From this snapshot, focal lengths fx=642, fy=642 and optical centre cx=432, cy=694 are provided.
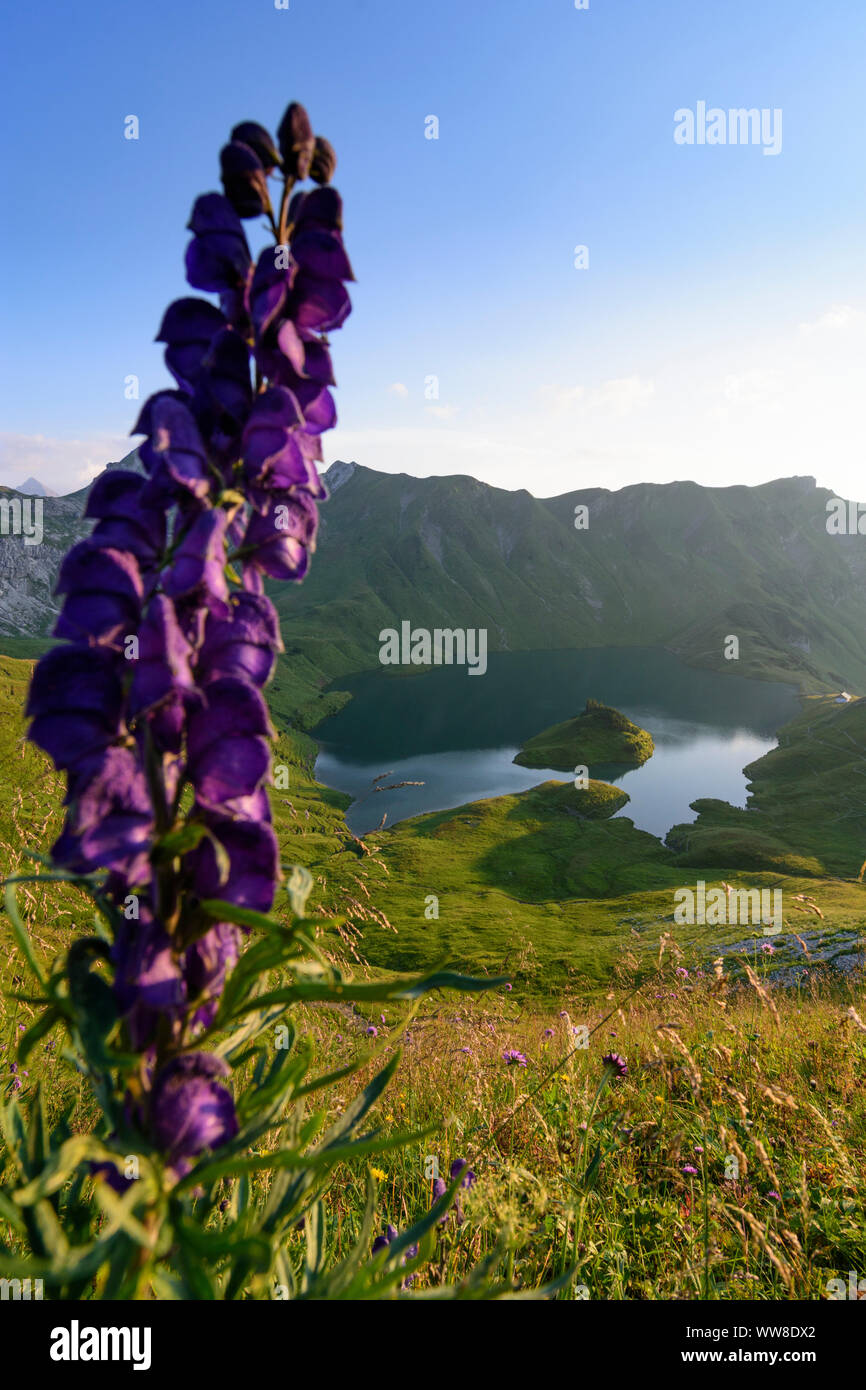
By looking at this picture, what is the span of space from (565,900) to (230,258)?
6042 cm

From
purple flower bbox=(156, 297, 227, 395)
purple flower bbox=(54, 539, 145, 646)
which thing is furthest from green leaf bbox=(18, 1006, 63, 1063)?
purple flower bbox=(156, 297, 227, 395)

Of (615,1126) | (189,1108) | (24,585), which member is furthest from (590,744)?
(24,585)

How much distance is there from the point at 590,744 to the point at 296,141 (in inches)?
4322

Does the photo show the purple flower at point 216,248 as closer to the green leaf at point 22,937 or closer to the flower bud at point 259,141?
the flower bud at point 259,141

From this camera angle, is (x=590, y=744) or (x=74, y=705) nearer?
(x=74, y=705)

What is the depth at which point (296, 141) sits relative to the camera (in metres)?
1.82

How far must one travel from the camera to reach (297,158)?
184cm

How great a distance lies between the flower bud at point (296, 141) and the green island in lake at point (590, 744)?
102283 millimetres

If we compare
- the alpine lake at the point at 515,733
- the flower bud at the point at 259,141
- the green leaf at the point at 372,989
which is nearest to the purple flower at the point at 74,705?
the green leaf at the point at 372,989

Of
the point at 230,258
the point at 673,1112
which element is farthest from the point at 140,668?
the point at 673,1112

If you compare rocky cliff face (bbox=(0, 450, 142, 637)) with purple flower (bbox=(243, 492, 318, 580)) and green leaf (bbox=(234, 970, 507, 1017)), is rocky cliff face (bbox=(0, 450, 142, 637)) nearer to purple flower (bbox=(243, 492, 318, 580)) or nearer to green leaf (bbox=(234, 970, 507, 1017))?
purple flower (bbox=(243, 492, 318, 580))

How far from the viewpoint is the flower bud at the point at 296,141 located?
1816 mm

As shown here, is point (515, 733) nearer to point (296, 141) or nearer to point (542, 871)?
point (542, 871)
